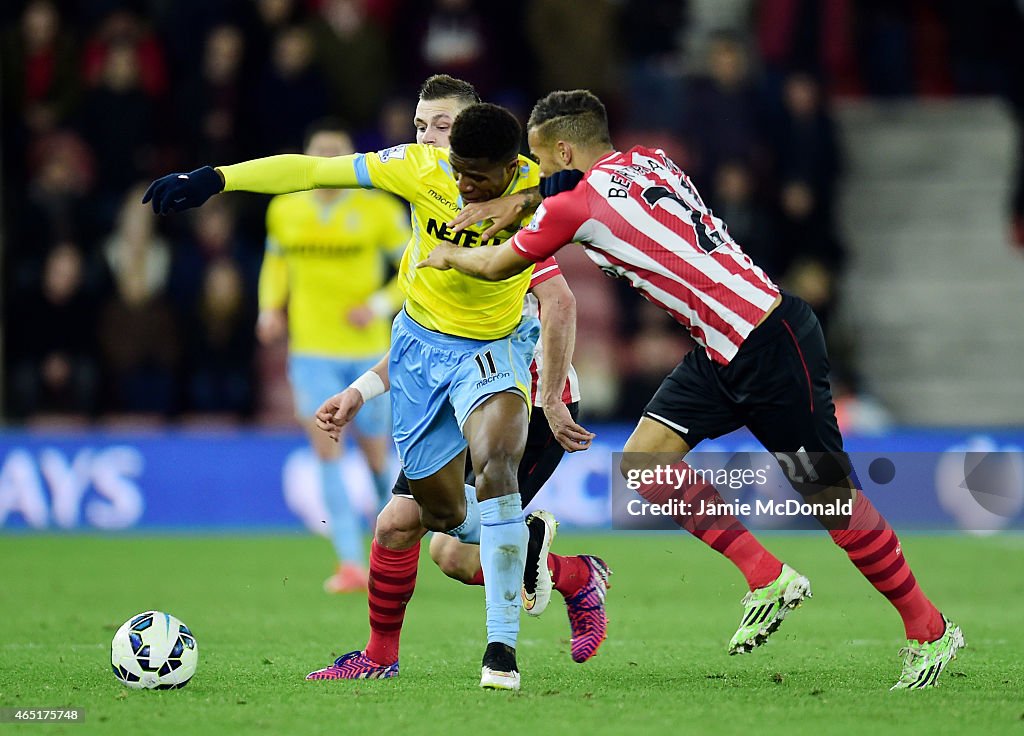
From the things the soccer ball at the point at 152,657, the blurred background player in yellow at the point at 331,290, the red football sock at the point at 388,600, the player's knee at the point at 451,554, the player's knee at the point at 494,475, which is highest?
the blurred background player in yellow at the point at 331,290

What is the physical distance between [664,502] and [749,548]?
38cm

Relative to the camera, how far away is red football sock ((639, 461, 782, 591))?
6.49 metres

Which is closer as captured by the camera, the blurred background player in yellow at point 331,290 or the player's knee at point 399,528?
the player's knee at point 399,528

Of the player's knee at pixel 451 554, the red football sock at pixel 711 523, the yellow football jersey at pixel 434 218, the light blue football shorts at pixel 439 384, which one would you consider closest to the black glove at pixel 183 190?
the yellow football jersey at pixel 434 218

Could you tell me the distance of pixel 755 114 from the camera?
15.0m

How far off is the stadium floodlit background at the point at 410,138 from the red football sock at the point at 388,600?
5.14m

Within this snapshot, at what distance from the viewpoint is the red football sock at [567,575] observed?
272 inches

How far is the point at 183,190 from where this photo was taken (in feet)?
19.3

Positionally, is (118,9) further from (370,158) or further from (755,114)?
(370,158)

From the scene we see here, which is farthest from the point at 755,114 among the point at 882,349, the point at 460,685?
the point at 460,685

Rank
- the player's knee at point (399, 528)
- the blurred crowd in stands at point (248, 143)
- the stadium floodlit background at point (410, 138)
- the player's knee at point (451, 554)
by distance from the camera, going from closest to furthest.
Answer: the player's knee at point (399, 528)
the player's knee at point (451, 554)
the stadium floodlit background at point (410, 138)
the blurred crowd in stands at point (248, 143)

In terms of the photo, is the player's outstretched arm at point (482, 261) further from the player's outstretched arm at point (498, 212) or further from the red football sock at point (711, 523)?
the red football sock at point (711, 523)

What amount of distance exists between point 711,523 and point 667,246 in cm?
123

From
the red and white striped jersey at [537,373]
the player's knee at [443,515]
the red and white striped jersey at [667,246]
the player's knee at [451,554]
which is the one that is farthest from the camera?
the red and white striped jersey at [537,373]
